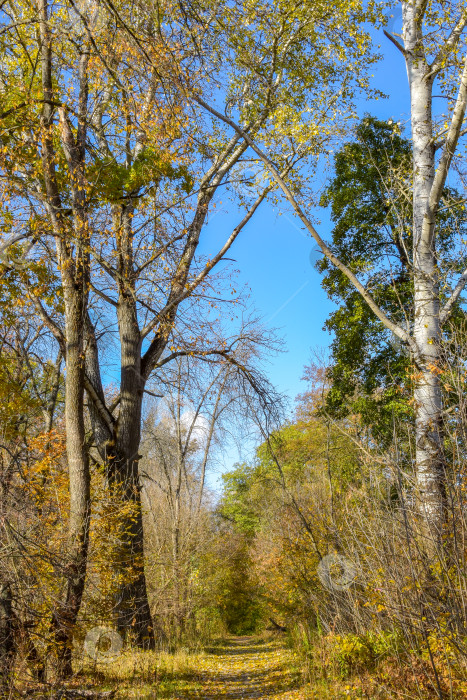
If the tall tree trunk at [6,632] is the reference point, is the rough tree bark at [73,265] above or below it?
above

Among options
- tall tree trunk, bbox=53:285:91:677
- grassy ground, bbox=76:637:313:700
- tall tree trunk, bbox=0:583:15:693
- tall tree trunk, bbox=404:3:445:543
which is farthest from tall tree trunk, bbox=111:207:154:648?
tall tree trunk, bbox=404:3:445:543

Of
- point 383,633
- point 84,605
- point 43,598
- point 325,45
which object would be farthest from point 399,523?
point 325,45

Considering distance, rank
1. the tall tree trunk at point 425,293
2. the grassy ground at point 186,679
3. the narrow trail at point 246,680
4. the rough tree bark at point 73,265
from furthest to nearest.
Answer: the narrow trail at point 246,680 → the grassy ground at point 186,679 → the rough tree bark at point 73,265 → the tall tree trunk at point 425,293

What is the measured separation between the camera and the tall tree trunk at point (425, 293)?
454 centimetres

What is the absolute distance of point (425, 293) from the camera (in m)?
5.38

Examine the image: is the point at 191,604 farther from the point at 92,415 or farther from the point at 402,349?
the point at 402,349

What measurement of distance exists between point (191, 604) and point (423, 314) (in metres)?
12.7

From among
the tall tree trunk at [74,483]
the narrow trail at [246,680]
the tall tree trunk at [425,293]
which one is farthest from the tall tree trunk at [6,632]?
the tall tree trunk at [425,293]

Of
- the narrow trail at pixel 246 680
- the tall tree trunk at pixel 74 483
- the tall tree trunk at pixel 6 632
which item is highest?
the tall tree trunk at pixel 74 483

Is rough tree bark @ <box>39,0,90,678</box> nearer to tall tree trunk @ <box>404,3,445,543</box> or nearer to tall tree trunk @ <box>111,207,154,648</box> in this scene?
tall tree trunk @ <box>111,207,154,648</box>

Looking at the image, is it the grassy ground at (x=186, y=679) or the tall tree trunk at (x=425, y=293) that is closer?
the tall tree trunk at (x=425, y=293)

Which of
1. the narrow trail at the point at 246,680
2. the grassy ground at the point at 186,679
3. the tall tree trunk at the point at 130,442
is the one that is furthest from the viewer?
the tall tree trunk at the point at 130,442

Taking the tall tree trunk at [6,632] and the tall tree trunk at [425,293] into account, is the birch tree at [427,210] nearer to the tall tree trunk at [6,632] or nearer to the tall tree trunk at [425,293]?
the tall tree trunk at [425,293]

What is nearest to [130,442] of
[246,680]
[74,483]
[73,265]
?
[74,483]
